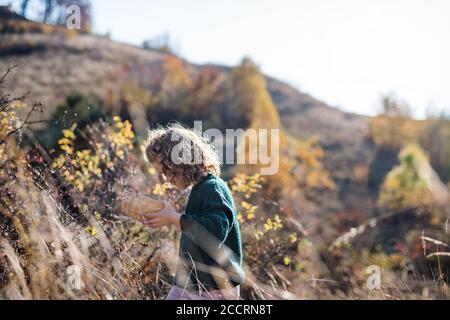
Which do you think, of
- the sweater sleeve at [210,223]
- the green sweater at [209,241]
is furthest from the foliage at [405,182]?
the sweater sleeve at [210,223]

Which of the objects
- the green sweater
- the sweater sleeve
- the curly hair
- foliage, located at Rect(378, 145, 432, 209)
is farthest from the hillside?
the sweater sleeve

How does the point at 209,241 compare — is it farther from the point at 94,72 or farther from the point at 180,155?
the point at 94,72

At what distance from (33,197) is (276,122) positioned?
2626cm

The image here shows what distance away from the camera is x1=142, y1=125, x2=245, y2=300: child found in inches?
92.4

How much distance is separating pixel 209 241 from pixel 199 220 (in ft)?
0.48

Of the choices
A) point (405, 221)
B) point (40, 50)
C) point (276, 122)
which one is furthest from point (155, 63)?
point (405, 221)

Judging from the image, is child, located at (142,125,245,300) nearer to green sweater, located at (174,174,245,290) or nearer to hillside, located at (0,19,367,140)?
green sweater, located at (174,174,245,290)

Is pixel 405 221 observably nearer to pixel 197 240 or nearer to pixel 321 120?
pixel 197 240

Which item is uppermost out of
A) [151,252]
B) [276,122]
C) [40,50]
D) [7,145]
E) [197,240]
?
[40,50]

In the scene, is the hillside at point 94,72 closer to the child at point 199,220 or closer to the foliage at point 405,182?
the foliage at point 405,182

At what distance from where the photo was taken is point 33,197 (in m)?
3.00

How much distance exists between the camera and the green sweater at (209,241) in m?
2.32

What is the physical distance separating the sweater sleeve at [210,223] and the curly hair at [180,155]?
0.32 m

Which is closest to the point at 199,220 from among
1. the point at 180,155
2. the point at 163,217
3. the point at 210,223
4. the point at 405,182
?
the point at 210,223
